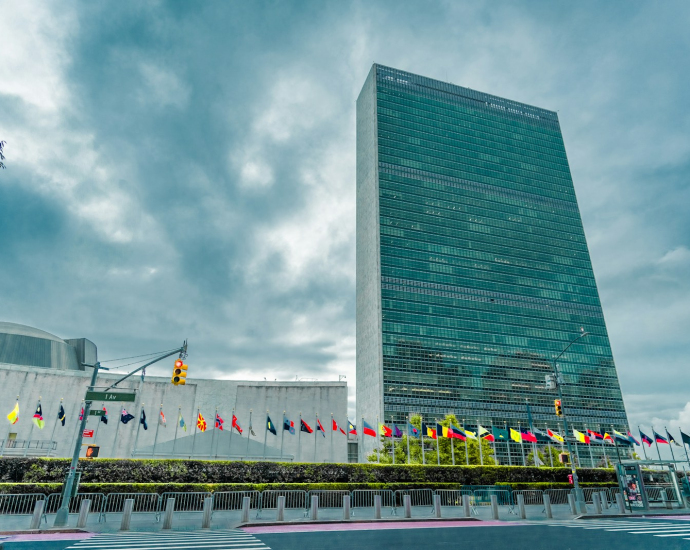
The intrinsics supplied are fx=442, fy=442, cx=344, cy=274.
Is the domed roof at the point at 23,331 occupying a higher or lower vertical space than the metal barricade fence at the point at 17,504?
higher

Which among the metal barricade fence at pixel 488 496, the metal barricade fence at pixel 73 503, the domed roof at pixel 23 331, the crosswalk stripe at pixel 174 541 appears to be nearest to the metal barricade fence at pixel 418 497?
the metal barricade fence at pixel 488 496

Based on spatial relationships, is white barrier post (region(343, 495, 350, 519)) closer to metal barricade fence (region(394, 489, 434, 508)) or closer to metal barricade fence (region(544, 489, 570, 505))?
metal barricade fence (region(394, 489, 434, 508))

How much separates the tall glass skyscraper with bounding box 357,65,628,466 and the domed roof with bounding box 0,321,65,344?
78.6 meters

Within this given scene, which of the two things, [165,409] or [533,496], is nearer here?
[533,496]

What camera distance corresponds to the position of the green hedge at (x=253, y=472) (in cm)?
2831

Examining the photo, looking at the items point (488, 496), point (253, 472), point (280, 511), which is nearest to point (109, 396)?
point (280, 511)

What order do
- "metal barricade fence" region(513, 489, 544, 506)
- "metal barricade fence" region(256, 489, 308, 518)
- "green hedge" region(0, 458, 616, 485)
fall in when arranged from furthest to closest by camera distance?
"metal barricade fence" region(513, 489, 544, 506) → "metal barricade fence" region(256, 489, 308, 518) → "green hedge" region(0, 458, 616, 485)

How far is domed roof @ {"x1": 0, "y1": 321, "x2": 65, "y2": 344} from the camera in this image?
9247cm

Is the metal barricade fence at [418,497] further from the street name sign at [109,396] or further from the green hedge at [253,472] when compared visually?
the street name sign at [109,396]

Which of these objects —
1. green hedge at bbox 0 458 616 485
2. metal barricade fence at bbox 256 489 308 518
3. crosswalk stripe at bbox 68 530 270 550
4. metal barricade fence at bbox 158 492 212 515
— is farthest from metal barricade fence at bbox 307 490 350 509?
crosswalk stripe at bbox 68 530 270 550

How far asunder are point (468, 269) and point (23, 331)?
377ft

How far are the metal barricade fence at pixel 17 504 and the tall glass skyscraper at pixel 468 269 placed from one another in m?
94.5

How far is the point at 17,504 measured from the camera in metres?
24.5

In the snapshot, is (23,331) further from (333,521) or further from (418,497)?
(333,521)
